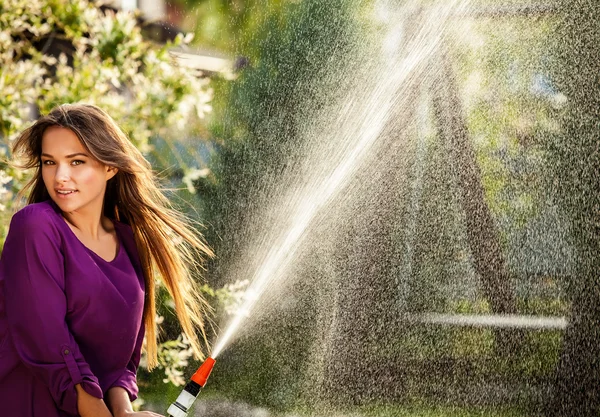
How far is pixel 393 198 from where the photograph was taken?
474 centimetres

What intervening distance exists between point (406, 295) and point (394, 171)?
2.17 ft

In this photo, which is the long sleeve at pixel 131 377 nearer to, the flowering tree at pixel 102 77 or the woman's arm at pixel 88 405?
the woman's arm at pixel 88 405

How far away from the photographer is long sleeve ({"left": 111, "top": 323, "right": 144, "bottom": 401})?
195 cm

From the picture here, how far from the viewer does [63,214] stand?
198 cm

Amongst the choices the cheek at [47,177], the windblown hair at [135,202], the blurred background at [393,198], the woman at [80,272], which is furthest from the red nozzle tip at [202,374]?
the blurred background at [393,198]

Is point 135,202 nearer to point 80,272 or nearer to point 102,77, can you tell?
point 80,272

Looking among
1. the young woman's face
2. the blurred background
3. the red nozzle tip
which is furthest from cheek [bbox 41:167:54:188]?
the blurred background

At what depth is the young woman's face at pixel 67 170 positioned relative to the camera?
1.93 m

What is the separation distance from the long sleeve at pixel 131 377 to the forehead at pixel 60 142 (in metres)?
0.46

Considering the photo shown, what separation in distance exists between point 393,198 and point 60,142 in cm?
299

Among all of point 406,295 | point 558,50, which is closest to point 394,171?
point 406,295

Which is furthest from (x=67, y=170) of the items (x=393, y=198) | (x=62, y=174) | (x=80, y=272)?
(x=393, y=198)

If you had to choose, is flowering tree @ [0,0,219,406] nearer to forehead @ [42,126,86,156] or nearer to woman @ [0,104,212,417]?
woman @ [0,104,212,417]

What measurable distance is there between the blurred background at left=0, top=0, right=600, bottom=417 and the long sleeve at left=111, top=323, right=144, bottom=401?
2155 mm
